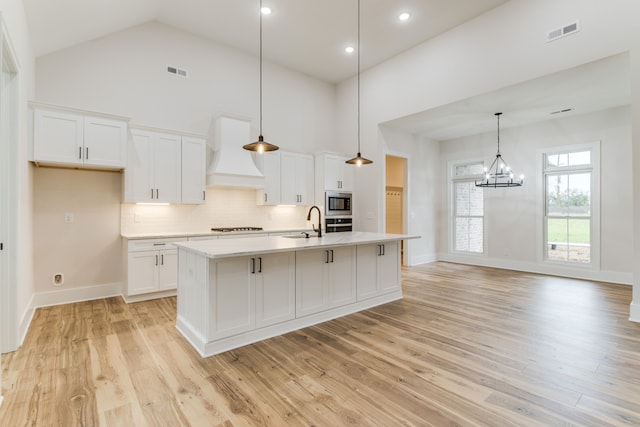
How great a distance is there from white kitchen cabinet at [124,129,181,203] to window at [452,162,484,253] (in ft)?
20.6

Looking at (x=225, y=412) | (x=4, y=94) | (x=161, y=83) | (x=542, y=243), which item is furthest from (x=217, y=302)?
(x=542, y=243)

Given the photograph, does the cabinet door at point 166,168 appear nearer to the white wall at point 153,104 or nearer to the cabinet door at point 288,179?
the white wall at point 153,104

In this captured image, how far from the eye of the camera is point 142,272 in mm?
4277

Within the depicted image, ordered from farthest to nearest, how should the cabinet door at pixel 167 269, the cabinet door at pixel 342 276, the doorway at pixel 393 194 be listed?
the doorway at pixel 393 194, the cabinet door at pixel 167 269, the cabinet door at pixel 342 276

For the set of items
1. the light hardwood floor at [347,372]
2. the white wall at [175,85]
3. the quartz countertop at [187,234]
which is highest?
the white wall at [175,85]

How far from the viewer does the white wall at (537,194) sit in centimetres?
534

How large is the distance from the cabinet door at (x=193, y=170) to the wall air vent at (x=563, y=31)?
4969mm

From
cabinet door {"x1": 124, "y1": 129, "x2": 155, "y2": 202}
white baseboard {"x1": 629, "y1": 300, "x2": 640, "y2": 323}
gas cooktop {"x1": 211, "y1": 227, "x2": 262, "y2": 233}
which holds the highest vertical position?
cabinet door {"x1": 124, "y1": 129, "x2": 155, "y2": 202}

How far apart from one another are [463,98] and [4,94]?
5.47 metres

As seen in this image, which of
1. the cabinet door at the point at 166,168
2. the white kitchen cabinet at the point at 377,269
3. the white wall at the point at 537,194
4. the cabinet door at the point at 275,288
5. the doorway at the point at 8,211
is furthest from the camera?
the white wall at the point at 537,194

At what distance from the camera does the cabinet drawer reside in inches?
165

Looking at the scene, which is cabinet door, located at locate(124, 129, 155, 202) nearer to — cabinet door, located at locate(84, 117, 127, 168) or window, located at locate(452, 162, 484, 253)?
cabinet door, located at locate(84, 117, 127, 168)

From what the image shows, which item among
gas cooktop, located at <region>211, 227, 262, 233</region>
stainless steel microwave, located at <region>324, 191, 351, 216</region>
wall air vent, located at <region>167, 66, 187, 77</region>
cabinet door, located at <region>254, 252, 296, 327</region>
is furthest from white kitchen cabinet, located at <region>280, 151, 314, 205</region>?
cabinet door, located at <region>254, 252, 296, 327</region>

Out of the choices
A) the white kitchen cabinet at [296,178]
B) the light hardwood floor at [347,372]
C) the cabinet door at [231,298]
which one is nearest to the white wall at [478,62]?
the white kitchen cabinet at [296,178]
